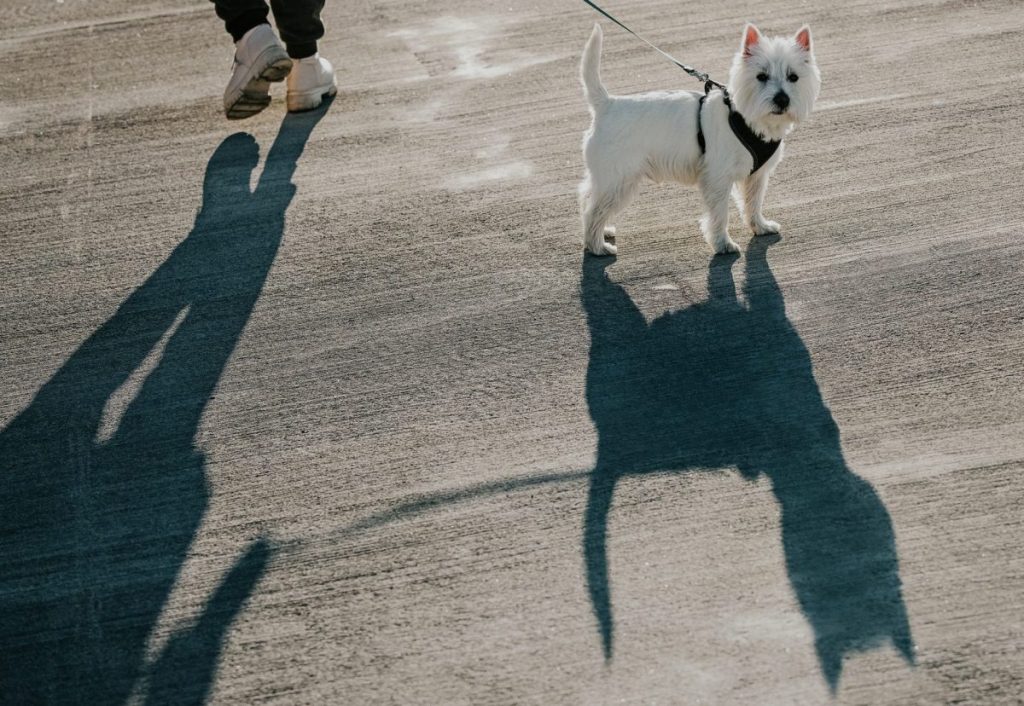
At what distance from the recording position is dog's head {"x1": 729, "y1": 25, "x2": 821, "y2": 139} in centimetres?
582

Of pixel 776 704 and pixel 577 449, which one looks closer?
pixel 776 704

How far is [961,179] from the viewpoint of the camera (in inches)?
267

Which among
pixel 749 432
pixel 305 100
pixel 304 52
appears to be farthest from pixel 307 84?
pixel 749 432

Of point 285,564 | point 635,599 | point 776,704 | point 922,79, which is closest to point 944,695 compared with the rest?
point 776,704

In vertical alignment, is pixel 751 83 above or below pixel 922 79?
above

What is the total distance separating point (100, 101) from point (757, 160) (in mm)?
4856

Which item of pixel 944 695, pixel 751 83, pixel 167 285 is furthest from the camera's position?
pixel 167 285

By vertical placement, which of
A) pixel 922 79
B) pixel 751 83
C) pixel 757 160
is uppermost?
pixel 751 83

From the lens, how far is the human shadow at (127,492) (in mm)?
4035

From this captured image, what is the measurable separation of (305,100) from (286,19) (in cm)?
54

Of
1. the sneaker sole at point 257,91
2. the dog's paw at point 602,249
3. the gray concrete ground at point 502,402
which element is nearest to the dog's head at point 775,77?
the gray concrete ground at point 502,402

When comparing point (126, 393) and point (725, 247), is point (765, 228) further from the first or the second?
point (126, 393)

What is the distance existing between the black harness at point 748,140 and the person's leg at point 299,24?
296 centimetres

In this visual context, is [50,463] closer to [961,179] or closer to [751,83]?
[751,83]
